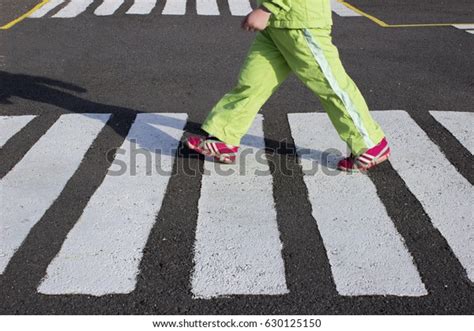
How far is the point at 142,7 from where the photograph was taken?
14.1 meters

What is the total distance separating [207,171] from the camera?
512 cm

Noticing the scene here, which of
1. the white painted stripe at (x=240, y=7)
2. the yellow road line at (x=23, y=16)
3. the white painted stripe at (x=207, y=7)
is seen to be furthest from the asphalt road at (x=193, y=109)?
the white painted stripe at (x=240, y=7)

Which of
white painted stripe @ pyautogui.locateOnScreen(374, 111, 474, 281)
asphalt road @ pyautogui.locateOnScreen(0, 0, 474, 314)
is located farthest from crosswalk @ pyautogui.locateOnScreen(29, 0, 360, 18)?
white painted stripe @ pyautogui.locateOnScreen(374, 111, 474, 281)

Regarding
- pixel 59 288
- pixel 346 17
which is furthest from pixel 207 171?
pixel 346 17

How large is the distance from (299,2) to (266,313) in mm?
2180

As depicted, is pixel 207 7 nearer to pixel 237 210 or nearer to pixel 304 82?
pixel 304 82

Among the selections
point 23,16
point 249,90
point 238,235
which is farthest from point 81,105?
point 23,16

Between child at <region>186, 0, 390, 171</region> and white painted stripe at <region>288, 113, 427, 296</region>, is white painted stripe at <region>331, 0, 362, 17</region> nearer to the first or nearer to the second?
white painted stripe at <region>288, 113, 427, 296</region>

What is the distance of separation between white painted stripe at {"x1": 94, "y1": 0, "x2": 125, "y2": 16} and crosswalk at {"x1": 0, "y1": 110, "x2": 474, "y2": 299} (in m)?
7.59

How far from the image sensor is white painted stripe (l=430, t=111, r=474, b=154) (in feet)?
18.6

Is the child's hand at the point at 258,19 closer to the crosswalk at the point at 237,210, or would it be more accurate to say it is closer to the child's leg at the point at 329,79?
the child's leg at the point at 329,79

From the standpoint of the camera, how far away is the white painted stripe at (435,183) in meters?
4.04

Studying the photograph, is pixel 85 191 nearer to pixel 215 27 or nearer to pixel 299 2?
pixel 299 2

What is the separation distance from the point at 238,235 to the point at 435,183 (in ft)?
5.26
